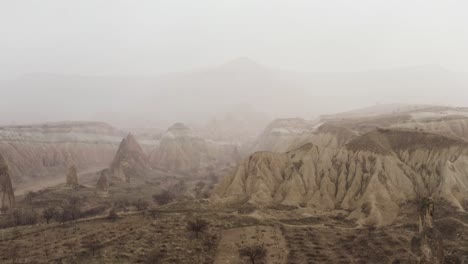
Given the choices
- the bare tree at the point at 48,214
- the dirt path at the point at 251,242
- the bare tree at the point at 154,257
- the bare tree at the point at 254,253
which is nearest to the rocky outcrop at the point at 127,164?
the bare tree at the point at 48,214

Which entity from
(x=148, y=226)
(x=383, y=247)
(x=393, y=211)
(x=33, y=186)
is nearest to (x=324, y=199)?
(x=393, y=211)

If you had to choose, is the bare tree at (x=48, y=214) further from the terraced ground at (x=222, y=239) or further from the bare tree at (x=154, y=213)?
the bare tree at (x=154, y=213)

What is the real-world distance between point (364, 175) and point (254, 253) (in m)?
41.5

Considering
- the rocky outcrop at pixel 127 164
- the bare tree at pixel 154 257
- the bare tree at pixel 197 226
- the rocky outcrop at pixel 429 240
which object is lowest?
the rocky outcrop at pixel 127 164

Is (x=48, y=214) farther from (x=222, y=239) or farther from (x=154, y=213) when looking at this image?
(x=222, y=239)

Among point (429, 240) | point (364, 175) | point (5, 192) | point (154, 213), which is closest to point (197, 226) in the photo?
point (154, 213)

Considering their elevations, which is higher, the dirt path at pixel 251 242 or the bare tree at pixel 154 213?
the bare tree at pixel 154 213

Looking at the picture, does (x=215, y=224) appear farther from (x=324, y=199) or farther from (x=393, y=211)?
(x=393, y=211)

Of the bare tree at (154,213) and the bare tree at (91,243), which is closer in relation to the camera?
the bare tree at (91,243)

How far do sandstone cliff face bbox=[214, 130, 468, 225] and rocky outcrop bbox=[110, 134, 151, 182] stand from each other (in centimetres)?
7599

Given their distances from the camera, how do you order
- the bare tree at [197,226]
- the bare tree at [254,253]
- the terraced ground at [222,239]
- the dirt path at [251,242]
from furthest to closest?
1. the bare tree at [197,226]
2. the dirt path at [251,242]
3. the terraced ground at [222,239]
4. the bare tree at [254,253]

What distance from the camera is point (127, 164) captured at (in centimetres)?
17862

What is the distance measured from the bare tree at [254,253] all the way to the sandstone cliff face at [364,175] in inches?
1014

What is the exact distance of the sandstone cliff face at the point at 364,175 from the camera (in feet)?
285
